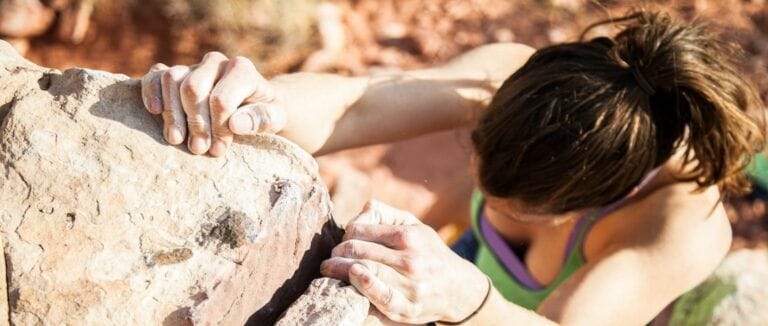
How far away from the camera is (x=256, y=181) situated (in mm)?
1584

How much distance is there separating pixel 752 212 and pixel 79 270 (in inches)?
127

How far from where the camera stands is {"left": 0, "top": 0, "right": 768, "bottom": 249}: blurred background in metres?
3.91

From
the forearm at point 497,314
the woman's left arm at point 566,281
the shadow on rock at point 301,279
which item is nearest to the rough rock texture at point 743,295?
the woman's left arm at point 566,281

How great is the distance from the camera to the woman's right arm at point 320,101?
1.57 metres

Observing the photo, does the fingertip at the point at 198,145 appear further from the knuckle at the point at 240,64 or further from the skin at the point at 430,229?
the knuckle at the point at 240,64

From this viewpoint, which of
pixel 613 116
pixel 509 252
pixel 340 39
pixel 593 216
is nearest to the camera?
pixel 613 116

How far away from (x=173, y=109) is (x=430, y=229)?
50 centimetres

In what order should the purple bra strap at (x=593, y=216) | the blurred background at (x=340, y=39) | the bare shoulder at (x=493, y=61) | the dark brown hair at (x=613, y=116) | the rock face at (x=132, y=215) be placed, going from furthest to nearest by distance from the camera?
the blurred background at (x=340, y=39), the bare shoulder at (x=493, y=61), the purple bra strap at (x=593, y=216), the dark brown hair at (x=613, y=116), the rock face at (x=132, y=215)

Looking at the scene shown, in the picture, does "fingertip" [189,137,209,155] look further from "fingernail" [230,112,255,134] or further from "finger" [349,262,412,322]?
"finger" [349,262,412,322]

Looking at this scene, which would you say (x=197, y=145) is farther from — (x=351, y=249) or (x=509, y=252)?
(x=509, y=252)

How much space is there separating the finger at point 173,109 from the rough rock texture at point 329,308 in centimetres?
36

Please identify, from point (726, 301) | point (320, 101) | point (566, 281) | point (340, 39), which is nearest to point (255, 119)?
point (320, 101)

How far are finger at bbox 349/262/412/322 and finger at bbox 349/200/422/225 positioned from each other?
0.16 meters

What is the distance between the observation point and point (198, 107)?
1567 millimetres
